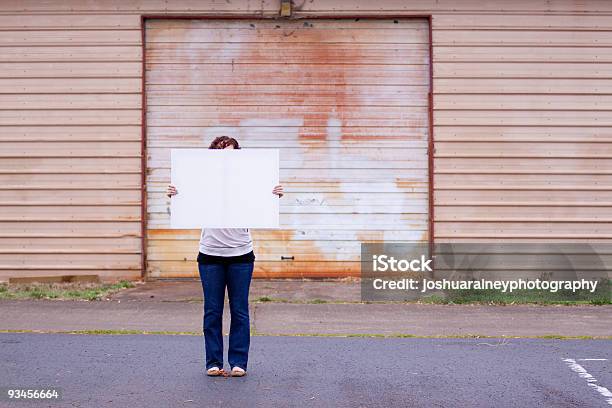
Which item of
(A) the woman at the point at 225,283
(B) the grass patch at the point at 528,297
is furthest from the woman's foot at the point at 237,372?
(B) the grass patch at the point at 528,297

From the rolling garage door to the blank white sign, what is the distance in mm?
6283

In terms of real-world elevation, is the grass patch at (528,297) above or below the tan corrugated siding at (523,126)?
below

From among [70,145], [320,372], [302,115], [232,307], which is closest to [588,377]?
[320,372]

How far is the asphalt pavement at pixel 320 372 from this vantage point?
657cm

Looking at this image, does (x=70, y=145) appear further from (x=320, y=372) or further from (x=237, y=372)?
(x=320, y=372)

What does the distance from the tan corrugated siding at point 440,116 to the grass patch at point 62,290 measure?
0.33 meters

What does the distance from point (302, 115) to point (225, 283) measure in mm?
6327

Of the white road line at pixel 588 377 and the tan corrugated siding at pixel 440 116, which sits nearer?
the white road line at pixel 588 377

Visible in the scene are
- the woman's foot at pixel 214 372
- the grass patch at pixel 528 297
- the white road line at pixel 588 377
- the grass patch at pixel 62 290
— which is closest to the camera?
the white road line at pixel 588 377

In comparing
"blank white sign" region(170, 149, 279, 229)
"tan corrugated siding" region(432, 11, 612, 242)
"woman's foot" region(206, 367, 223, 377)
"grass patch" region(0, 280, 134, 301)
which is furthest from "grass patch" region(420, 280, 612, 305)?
"blank white sign" region(170, 149, 279, 229)

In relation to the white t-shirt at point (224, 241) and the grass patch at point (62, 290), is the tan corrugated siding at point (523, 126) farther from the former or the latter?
the white t-shirt at point (224, 241)

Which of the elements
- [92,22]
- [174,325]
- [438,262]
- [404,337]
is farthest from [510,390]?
[92,22]

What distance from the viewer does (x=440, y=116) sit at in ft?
43.3

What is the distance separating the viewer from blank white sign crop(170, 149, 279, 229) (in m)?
6.96
